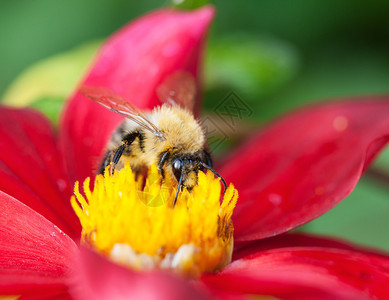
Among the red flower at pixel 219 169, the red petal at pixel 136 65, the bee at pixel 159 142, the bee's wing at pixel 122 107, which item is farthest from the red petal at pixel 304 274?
the red petal at pixel 136 65

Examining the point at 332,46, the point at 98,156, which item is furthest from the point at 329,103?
the point at 332,46

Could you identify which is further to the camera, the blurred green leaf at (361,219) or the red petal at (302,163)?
the blurred green leaf at (361,219)

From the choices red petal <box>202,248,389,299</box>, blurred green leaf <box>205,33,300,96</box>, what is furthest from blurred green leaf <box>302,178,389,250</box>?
red petal <box>202,248,389,299</box>

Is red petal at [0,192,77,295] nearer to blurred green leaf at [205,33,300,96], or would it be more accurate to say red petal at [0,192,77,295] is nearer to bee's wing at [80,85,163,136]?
bee's wing at [80,85,163,136]

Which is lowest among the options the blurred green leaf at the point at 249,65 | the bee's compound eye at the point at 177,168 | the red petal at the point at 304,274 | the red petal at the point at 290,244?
the red petal at the point at 304,274

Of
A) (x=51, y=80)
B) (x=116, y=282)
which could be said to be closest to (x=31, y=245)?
(x=116, y=282)

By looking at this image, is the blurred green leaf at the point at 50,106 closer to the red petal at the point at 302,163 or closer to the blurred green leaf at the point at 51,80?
the blurred green leaf at the point at 51,80
